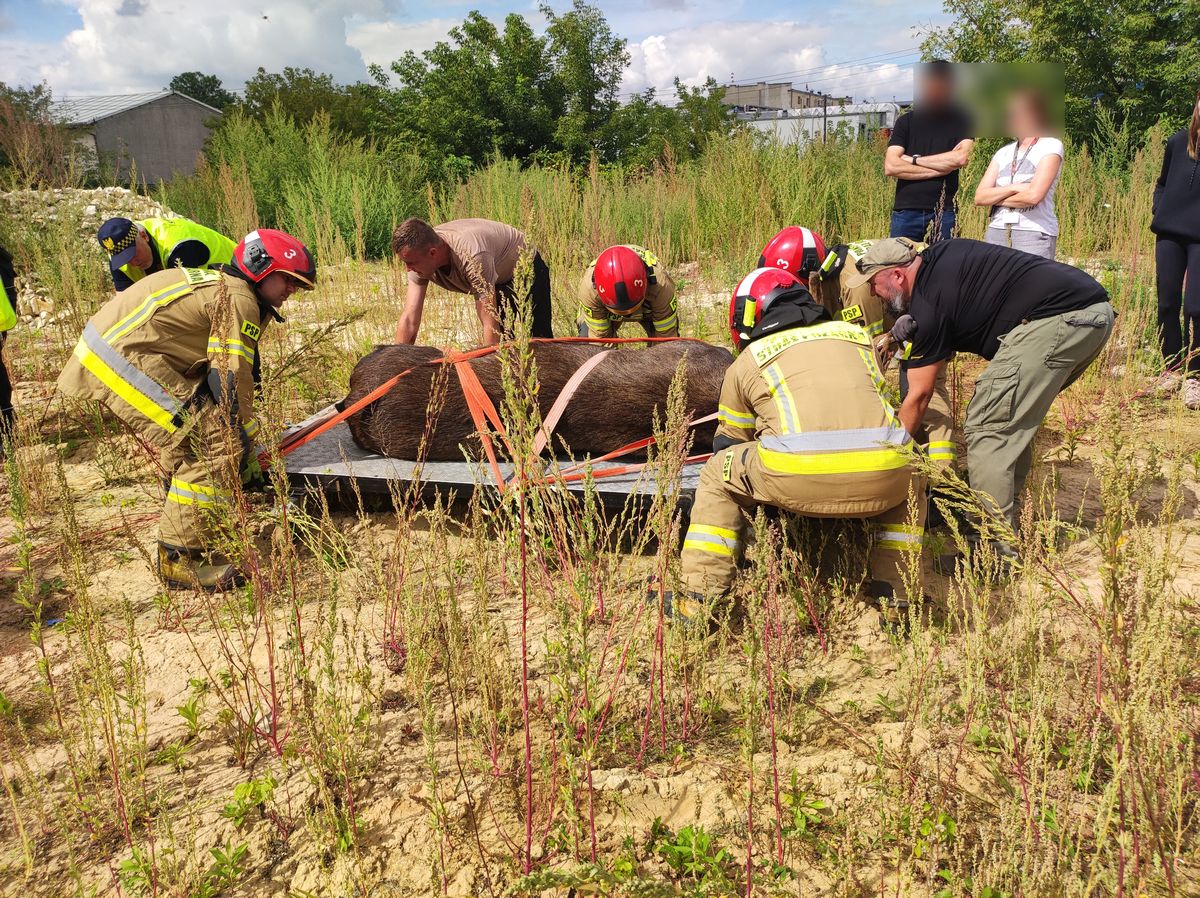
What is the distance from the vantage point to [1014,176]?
451 cm

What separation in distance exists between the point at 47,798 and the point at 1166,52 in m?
20.6

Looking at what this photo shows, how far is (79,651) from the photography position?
10.1 feet

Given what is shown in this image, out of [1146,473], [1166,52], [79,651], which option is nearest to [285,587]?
[79,651]

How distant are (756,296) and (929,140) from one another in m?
2.87

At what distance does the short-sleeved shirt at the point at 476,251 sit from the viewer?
495cm

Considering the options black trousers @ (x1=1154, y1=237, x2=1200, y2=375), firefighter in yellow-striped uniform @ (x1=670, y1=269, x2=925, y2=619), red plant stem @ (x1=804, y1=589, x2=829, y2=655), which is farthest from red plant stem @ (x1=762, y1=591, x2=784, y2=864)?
black trousers @ (x1=1154, y1=237, x2=1200, y2=375)

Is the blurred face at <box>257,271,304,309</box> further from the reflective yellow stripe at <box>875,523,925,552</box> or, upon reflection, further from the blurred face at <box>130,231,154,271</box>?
the reflective yellow stripe at <box>875,523,925,552</box>

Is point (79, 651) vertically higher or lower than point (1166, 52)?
lower

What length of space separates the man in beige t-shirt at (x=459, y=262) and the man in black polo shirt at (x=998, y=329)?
2113mm

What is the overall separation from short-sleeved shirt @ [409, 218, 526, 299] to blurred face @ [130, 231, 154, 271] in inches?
62.9

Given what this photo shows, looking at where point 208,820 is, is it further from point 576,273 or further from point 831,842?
point 576,273

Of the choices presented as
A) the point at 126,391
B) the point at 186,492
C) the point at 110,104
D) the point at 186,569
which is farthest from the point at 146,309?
the point at 110,104

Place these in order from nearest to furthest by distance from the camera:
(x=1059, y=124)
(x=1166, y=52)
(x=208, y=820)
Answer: (x=208, y=820), (x=1059, y=124), (x=1166, y=52)

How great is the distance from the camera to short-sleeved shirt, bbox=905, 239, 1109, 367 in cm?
339
